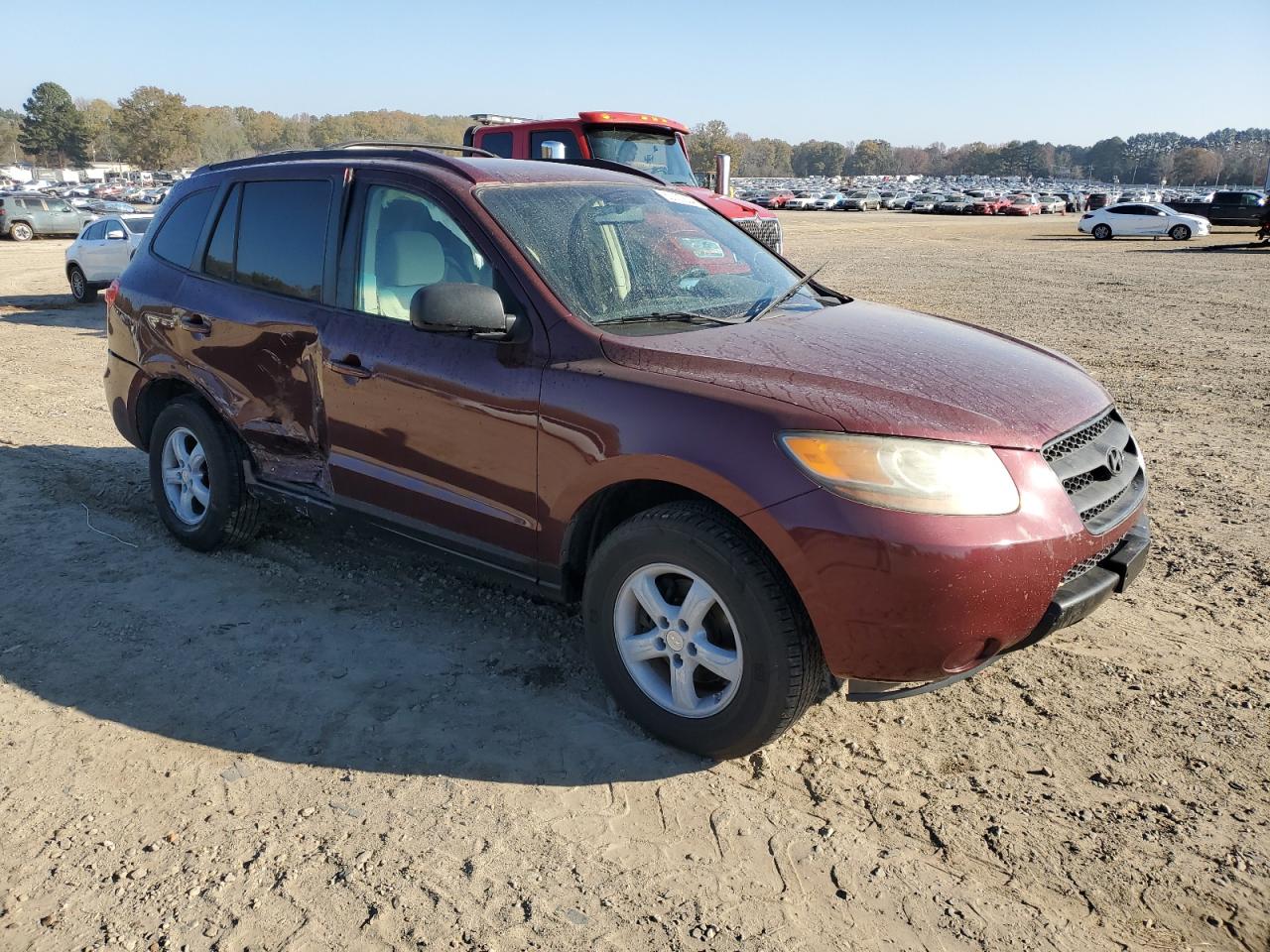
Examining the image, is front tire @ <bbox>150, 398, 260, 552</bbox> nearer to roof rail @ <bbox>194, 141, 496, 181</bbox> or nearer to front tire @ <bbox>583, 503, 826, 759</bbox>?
roof rail @ <bbox>194, 141, 496, 181</bbox>

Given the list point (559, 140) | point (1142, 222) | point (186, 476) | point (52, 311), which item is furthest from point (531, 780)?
point (1142, 222)

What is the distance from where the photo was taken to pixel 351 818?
2877 mm

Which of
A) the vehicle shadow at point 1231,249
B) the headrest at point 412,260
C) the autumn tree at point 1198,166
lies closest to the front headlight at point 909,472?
the headrest at point 412,260

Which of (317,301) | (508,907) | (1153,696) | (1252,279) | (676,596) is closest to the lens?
(508,907)

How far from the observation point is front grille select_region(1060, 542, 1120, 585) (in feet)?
9.29

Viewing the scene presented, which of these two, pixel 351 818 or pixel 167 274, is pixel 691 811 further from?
pixel 167 274

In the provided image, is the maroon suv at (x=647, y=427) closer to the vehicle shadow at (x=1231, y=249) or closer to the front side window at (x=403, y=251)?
the front side window at (x=403, y=251)

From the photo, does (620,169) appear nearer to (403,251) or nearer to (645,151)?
(403,251)

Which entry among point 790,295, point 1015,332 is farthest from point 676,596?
point 1015,332

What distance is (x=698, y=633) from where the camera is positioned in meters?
3.01

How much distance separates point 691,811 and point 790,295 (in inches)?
86.1

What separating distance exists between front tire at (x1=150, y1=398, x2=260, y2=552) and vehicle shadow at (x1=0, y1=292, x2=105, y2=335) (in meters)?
9.01

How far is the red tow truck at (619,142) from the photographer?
1085 centimetres

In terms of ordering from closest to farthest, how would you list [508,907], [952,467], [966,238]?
1. [508,907]
2. [952,467]
3. [966,238]
